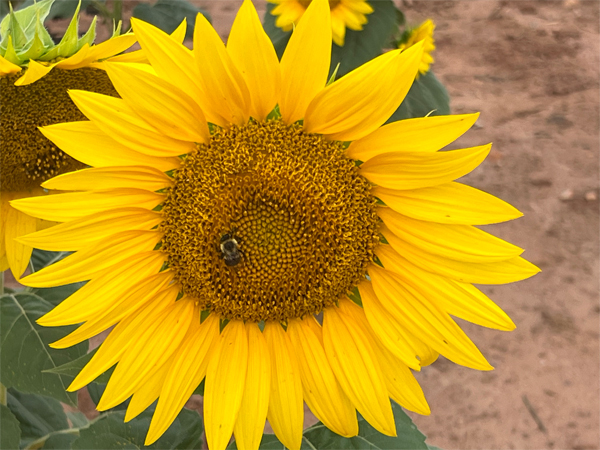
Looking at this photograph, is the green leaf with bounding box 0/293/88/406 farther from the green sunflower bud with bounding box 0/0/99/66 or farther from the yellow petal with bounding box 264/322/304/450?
the green sunflower bud with bounding box 0/0/99/66

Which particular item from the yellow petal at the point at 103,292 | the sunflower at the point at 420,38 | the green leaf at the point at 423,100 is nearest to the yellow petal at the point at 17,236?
the yellow petal at the point at 103,292

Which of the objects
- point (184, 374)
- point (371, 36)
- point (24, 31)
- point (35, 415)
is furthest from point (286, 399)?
point (371, 36)

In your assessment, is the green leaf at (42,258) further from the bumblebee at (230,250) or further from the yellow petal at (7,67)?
the bumblebee at (230,250)

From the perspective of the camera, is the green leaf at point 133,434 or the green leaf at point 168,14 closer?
the green leaf at point 133,434

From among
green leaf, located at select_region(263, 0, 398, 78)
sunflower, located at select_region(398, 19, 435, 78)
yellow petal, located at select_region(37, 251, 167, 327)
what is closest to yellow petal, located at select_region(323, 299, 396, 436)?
yellow petal, located at select_region(37, 251, 167, 327)

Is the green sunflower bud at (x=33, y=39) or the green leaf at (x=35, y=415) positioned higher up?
the green sunflower bud at (x=33, y=39)

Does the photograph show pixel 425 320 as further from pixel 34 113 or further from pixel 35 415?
pixel 35 415

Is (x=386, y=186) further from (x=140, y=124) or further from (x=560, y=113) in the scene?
(x=560, y=113)


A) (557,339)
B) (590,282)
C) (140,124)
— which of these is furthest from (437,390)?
(140,124)
